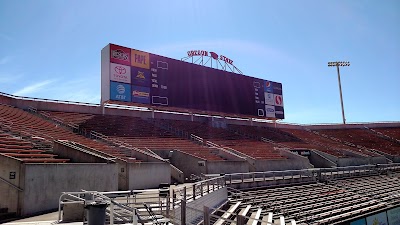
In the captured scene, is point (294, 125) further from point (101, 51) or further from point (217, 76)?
point (101, 51)

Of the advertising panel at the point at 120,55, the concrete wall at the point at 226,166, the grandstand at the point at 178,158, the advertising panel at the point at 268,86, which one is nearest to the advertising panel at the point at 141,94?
the grandstand at the point at 178,158

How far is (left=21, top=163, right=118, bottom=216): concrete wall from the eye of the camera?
37.7 feet

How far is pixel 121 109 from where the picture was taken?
3462 centimetres

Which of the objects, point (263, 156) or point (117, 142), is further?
point (263, 156)

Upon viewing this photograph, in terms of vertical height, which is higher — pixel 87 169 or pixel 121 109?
pixel 121 109

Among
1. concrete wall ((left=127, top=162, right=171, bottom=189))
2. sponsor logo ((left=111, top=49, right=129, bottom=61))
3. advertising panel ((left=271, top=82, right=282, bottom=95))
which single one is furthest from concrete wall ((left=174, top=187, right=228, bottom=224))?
advertising panel ((left=271, top=82, right=282, bottom=95))

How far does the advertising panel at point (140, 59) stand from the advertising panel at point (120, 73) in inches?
43.7

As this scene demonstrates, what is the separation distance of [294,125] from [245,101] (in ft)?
59.1

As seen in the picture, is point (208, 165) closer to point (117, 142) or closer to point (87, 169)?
point (117, 142)

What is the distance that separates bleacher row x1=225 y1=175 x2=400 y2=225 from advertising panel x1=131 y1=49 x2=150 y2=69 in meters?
18.3

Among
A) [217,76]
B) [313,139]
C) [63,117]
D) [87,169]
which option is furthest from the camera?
[313,139]

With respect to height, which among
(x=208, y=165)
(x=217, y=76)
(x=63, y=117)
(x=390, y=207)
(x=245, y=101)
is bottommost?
(x=390, y=207)

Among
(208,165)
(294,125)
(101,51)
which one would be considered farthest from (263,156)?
(294,125)

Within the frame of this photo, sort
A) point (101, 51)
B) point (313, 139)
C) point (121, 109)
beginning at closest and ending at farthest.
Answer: point (101, 51), point (121, 109), point (313, 139)
